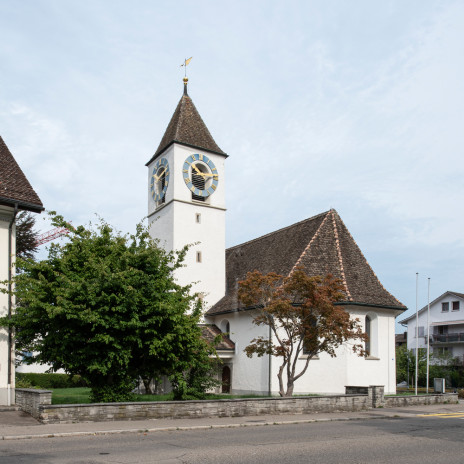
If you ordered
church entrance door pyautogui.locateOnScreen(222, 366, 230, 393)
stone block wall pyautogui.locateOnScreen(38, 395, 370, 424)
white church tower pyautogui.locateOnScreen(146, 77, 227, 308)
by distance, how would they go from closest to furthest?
1. stone block wall pyautogui.locateOnScreen(38, 395, 370, 424)
2. church entrance door pyautogui.locateOnScreen(222, 366, 230, 393)
3. white church tower pyautogui.locateOnScreen(146, 77, 227, 308)

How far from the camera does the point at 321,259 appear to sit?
29.7 metres

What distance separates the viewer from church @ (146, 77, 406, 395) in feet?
93.0

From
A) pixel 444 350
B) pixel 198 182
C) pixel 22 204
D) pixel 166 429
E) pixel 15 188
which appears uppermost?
pixel 198 182

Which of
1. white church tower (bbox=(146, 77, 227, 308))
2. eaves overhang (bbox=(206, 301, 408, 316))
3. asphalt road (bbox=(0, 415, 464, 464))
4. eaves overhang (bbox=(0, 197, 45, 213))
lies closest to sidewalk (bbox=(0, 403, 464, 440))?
asphalt road (bbox=(0, 415, 464, 464))

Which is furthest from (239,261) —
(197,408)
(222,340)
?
(197,408)

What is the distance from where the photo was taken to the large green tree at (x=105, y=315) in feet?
55.7

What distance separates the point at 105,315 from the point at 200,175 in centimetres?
1952

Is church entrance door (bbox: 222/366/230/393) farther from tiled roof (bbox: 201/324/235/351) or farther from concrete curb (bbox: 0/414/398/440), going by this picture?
concrete curb (bbox: 0/414/398/440)

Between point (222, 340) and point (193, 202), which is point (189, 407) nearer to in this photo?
point (222, 340)

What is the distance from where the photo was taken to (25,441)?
11.9m

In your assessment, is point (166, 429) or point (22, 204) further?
point (22, 204)

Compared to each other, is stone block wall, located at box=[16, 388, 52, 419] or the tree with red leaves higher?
the tree with red leaves

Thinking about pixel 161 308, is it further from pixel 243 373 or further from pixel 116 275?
pixel 243 373

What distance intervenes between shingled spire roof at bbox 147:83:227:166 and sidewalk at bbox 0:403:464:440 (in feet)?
69.5
